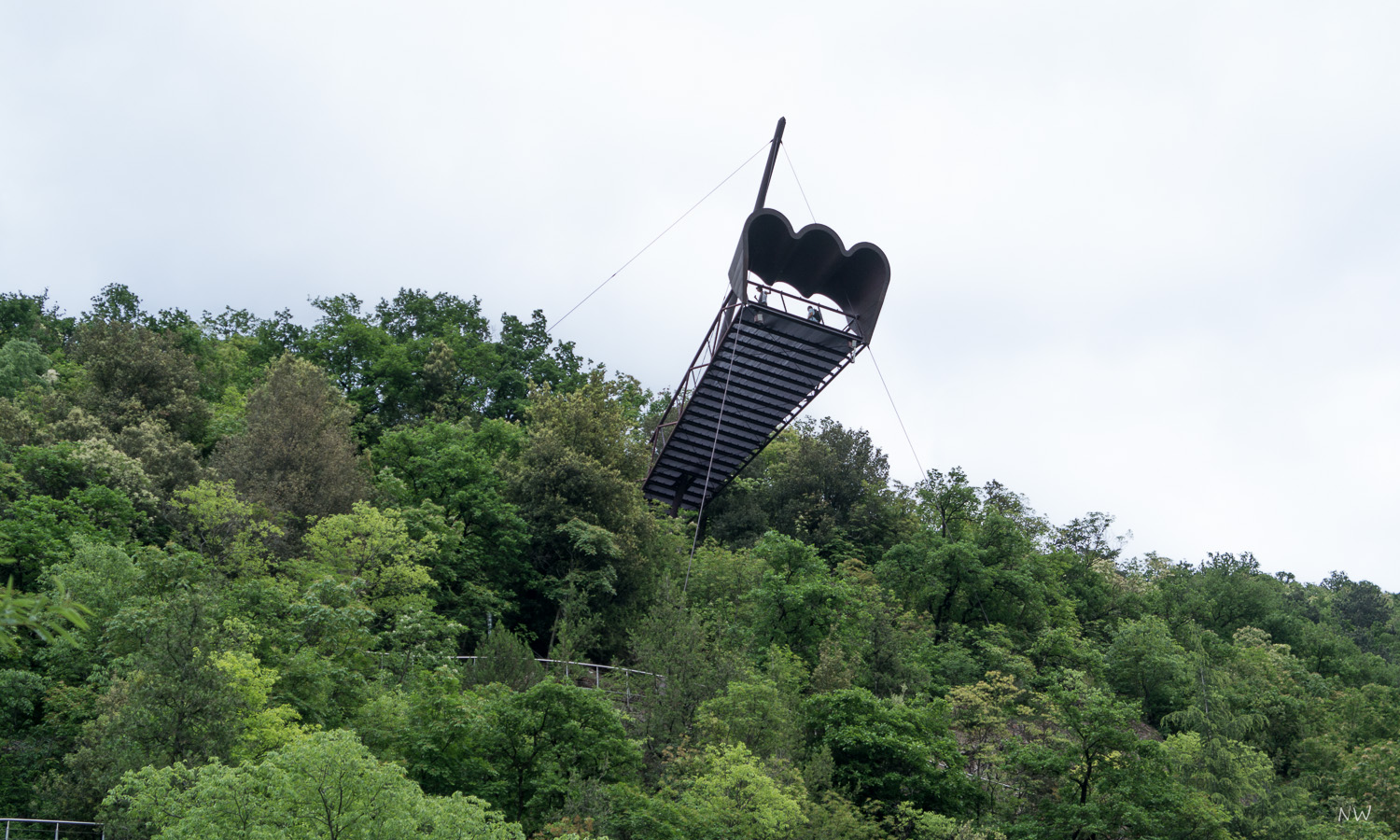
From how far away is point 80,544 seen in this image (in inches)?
958

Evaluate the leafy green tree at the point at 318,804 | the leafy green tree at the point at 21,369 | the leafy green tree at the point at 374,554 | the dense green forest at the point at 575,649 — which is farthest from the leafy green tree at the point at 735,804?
the leafy green tree at the point at 21,369

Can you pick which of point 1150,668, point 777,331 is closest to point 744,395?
point 777,331

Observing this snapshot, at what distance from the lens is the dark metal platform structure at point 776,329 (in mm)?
26812

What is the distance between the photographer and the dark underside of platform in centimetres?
2712

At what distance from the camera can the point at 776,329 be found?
26938 mm

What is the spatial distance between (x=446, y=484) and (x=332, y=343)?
2018 cm

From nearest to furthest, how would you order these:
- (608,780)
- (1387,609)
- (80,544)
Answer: (608,780) → (80,544) → (1387,609)

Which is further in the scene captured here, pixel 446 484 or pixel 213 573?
pixel 446 484

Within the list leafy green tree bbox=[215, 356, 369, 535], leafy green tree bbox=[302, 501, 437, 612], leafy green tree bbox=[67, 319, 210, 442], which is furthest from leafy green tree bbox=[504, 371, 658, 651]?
leafy green tree bbox=[67, 319, 210, 442]

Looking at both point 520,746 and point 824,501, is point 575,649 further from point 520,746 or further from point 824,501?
point 824,501

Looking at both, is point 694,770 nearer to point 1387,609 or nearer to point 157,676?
point 157,676

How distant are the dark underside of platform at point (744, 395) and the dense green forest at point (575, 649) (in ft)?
6.50

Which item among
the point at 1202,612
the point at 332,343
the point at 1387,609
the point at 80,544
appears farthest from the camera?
the point at 1387,609

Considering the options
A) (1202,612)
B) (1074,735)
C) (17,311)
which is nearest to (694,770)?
(1074,735)
